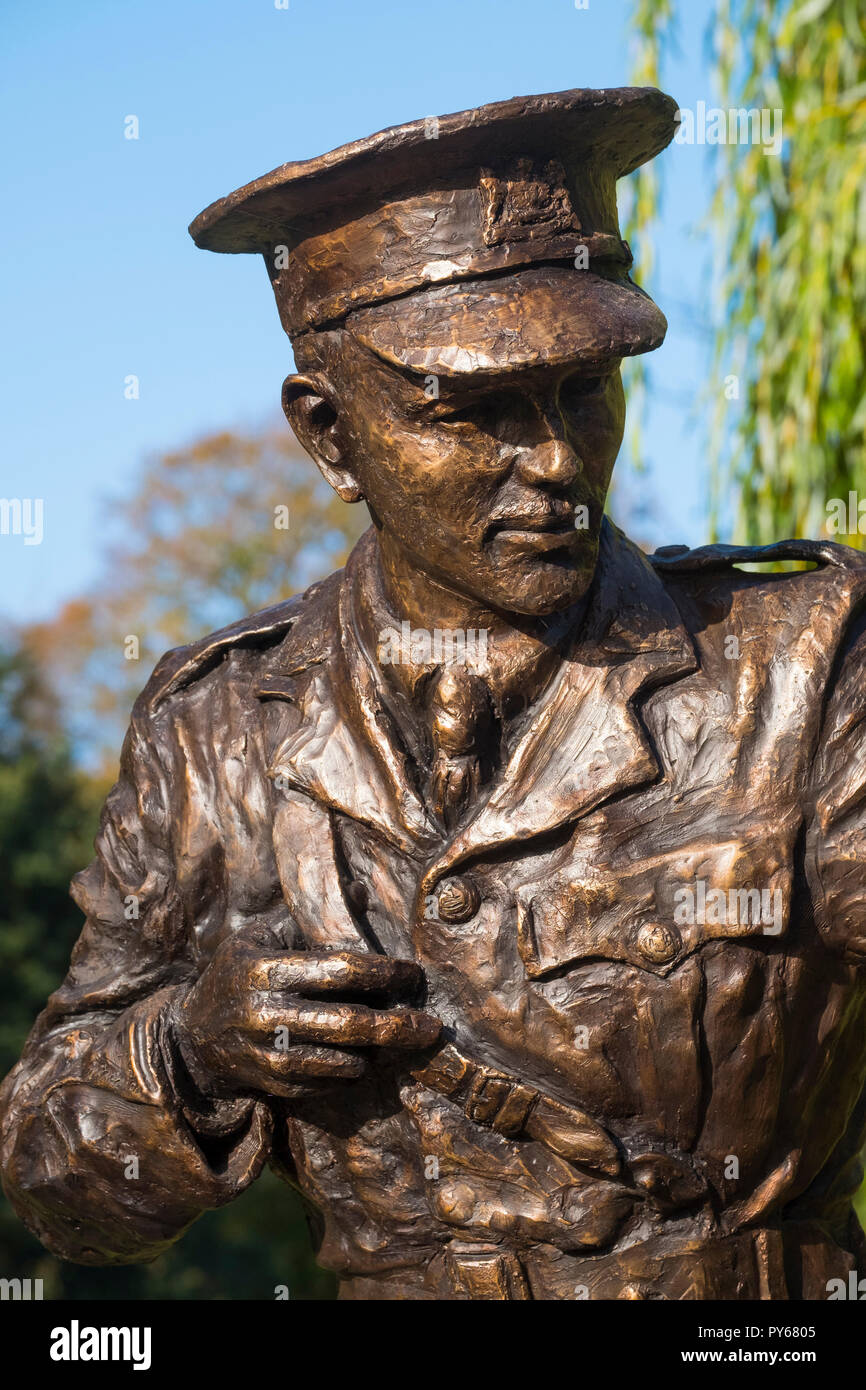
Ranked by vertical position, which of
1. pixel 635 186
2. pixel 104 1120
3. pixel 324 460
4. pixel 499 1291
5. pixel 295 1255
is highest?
pixel 635 186

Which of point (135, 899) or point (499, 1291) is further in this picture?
point (135, 899)

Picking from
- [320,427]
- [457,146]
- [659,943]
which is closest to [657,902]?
[659,943]

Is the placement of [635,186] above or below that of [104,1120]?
above

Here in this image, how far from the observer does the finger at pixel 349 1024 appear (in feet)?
9.39

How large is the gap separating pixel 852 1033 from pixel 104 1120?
135cm

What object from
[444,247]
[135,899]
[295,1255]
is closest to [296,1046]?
[135,899]

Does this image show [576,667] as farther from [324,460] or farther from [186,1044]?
[186,1044]

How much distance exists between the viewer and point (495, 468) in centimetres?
283

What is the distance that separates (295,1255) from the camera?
1319cm

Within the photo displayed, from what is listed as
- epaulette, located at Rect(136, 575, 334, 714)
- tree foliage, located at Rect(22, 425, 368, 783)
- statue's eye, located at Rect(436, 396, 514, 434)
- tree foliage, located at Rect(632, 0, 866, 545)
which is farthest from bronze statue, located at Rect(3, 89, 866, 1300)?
tree foliage, located at Rect(22, 425, 368, 783)

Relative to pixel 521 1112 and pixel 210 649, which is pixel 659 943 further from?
pixel 210 649

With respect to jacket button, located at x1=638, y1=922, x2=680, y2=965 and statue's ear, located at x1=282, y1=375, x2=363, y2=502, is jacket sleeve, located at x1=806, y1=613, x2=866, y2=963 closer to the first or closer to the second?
jacket button, located at x1=638, y1=922, x2=680, y2=965

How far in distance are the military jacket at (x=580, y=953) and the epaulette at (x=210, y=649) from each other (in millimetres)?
157

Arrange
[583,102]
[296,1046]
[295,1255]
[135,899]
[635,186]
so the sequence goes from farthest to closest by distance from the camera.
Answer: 1. [295,1255]
2. [635,186]
3. [135,899]
4. [296,1046]
5. [583,102]
